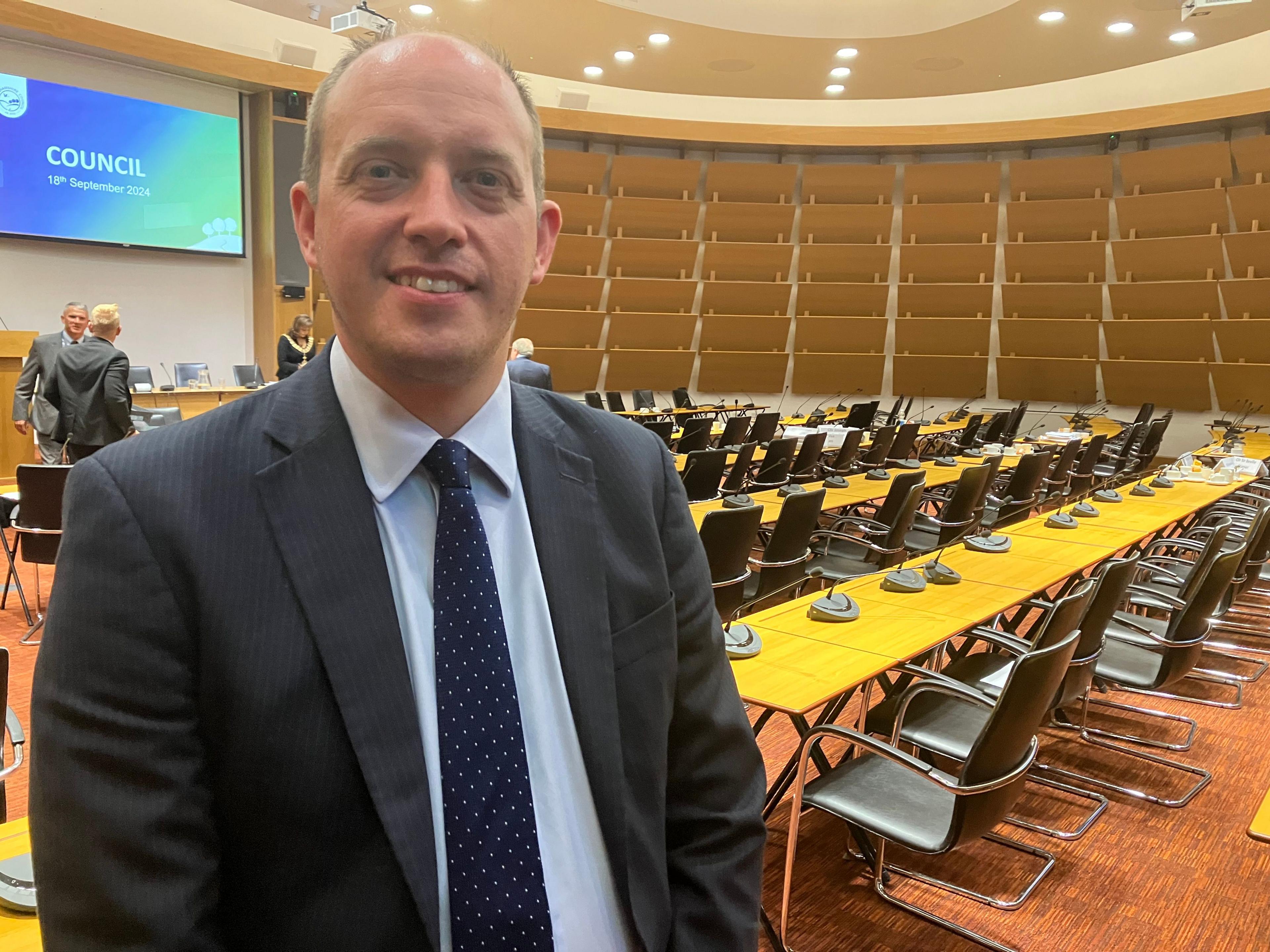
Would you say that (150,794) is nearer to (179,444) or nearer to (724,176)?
(179,444)

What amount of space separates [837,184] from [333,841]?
16.2 metres

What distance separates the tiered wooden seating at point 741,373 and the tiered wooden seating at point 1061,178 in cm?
425

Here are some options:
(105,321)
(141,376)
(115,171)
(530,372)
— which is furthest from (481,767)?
(115,171)

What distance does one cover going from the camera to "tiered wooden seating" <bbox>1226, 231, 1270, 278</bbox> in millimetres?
12984

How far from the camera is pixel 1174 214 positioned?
13727 mm

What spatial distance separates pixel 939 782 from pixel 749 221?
47.2 feet

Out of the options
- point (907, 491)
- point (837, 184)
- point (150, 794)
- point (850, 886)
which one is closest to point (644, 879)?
point (150, 794)

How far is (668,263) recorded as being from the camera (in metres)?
15.8

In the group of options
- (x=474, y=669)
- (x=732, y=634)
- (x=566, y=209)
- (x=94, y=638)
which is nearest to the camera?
(x=94, y=638)

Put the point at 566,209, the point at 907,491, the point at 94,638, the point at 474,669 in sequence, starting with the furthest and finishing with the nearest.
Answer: the point at 566,209, the point at 907,491, the point at 474,669, the point at 94,638

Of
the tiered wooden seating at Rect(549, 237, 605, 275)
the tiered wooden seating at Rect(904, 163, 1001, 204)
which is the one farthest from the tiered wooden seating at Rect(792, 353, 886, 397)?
the tiered wooden seating at Rect(549, 237, 605, 275)

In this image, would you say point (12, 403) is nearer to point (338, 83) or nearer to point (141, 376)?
point (141, 376)

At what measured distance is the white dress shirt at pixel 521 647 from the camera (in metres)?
1.00

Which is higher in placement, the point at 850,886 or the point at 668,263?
the point at 668,263
